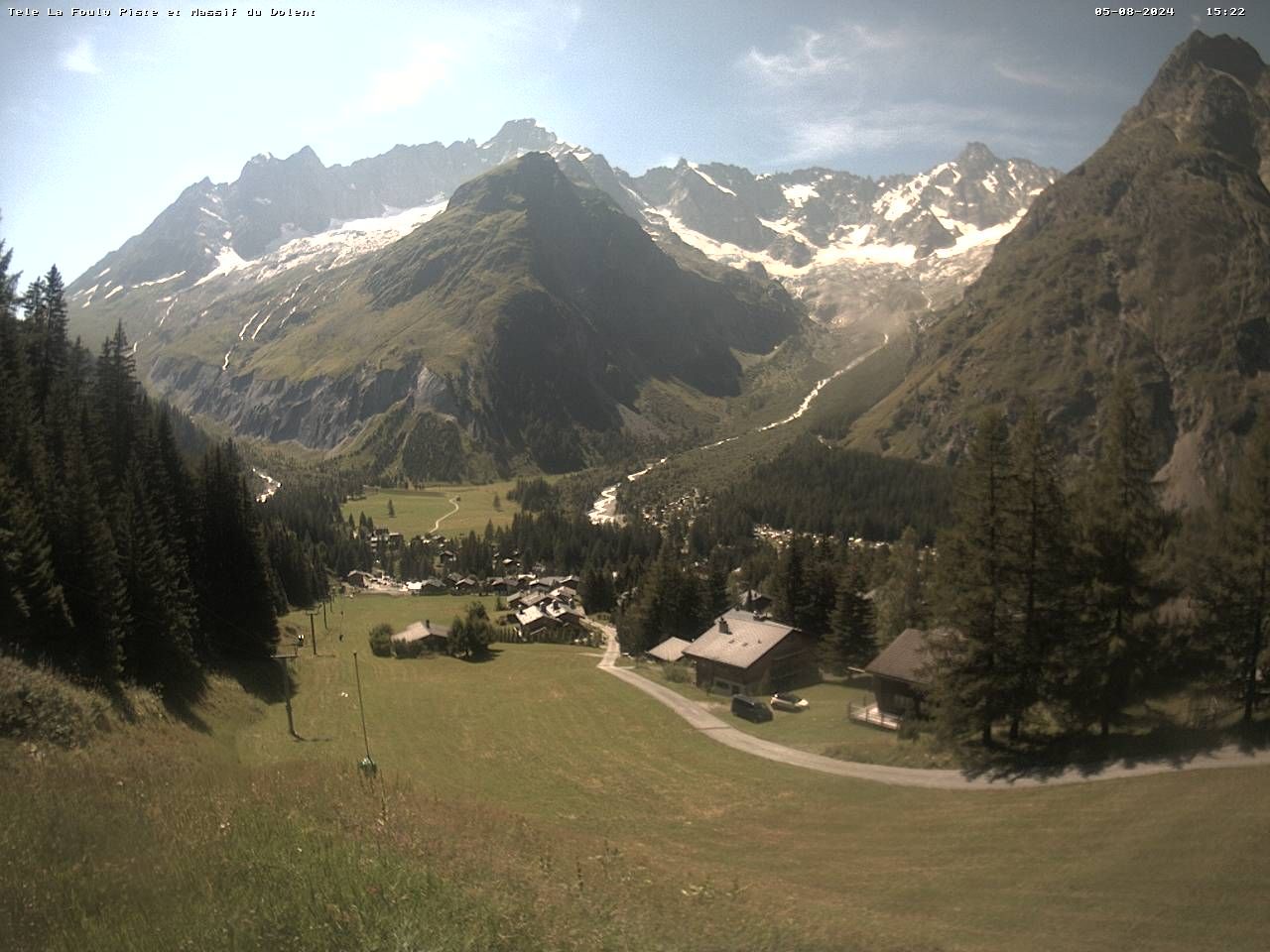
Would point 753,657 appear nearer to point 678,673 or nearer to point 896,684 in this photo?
point 678,673

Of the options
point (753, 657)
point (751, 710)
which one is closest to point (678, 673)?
point (753, 657)

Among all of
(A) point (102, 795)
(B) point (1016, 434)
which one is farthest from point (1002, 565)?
(A) point (102, 795)

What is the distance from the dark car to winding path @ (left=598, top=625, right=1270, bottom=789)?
1.52m

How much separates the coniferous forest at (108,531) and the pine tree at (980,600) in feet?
109

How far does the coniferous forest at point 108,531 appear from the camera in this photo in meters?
30.9

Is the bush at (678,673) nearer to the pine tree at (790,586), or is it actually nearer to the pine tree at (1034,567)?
the pine tree at (790,586)

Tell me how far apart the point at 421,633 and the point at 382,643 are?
4251mm

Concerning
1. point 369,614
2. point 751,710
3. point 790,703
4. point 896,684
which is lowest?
point 369,614

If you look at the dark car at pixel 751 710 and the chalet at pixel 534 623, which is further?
the chalet at pixel 534 623

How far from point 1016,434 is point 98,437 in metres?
53.6

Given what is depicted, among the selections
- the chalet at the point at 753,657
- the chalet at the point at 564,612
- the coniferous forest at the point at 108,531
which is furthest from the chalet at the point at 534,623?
the chalet at the point at 753,657

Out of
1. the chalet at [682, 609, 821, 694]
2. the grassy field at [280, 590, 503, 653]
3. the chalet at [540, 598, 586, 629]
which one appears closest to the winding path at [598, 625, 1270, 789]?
the chalet at [682, 609, 821, 694]

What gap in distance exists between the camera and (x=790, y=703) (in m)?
47.8

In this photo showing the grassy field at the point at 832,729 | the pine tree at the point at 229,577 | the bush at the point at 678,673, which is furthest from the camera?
the bush at the point at 678,673
